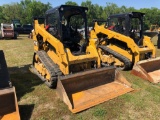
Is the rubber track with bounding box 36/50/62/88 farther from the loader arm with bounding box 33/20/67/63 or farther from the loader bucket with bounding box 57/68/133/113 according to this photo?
the loader bucket with bounding box 57/68/133/113

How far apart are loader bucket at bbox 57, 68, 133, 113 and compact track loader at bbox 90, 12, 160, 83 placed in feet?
5.29

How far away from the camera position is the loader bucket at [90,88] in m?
5.07

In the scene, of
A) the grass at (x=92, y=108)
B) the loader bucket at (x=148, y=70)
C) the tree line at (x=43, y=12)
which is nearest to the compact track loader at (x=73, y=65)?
the grass at (x=92, y=108)

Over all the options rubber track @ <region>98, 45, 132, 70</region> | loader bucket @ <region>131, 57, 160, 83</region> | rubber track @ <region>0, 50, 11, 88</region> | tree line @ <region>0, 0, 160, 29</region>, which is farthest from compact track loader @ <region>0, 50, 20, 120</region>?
tree line @ <region>0, 0, 160, 29</region>

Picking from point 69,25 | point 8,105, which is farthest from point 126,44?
point 8,105

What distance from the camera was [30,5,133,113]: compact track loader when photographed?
5367 mm

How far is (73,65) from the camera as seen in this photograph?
21.7 feet

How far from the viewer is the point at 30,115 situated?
4.57m

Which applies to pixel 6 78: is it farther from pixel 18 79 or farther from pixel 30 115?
pixel 18 79

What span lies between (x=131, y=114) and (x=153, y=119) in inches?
19.5

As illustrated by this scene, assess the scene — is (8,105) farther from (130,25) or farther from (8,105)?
(130,25)

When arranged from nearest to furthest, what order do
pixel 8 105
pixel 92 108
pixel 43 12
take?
pixel 8 105 → pixel 92 108 → pixel 43 12

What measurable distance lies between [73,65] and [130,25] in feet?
12.8

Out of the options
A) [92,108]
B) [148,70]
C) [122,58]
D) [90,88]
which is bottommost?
[92,108]
